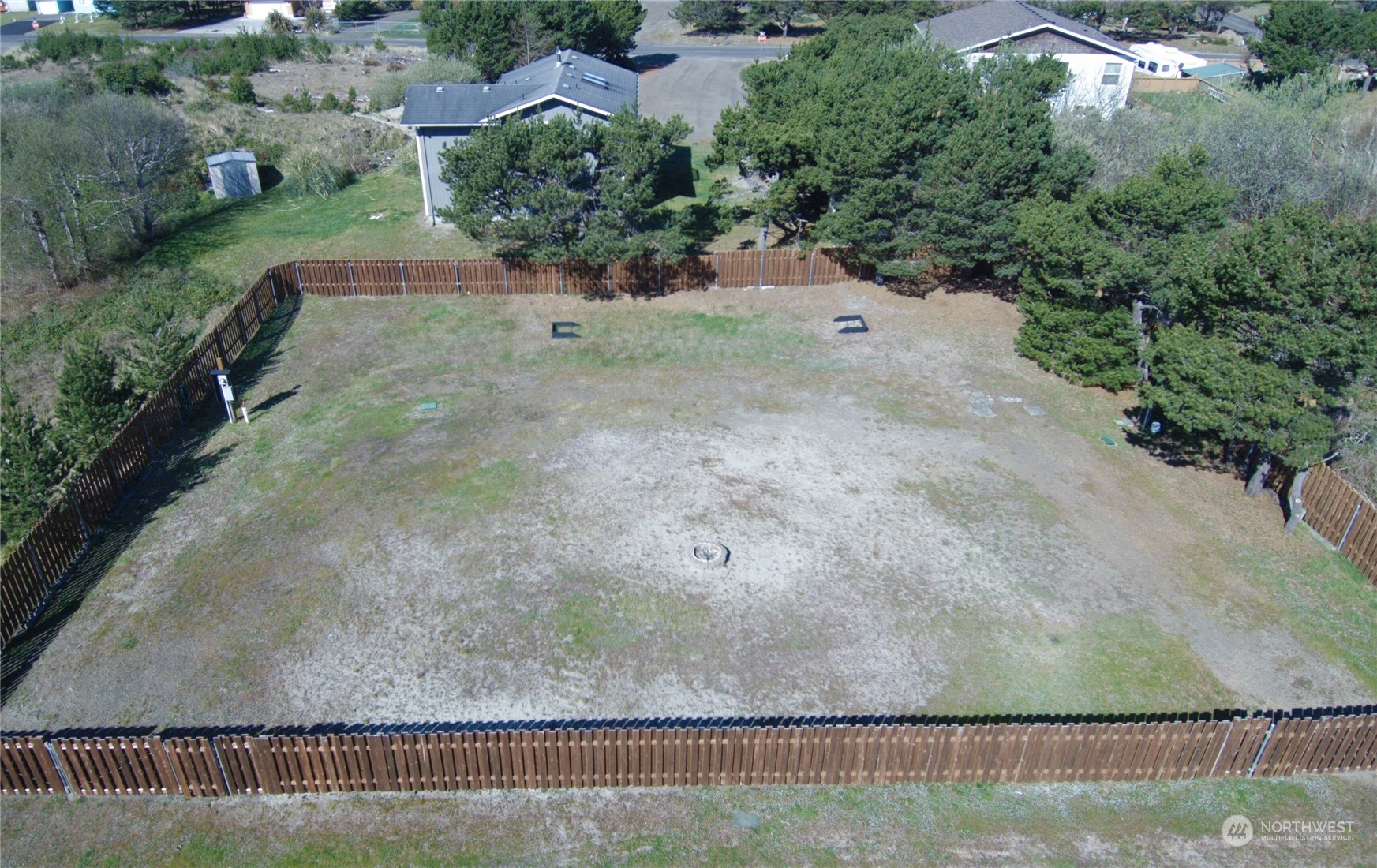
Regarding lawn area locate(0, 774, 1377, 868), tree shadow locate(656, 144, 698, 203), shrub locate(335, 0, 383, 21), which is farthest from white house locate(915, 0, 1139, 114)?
shrub locate(335, 0, 383, 21)

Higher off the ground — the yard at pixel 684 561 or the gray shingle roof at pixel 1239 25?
the gray shingle roof at pixel 1239 25

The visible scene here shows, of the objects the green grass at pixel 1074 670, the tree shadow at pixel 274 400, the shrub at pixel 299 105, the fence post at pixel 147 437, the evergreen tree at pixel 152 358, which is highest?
the shrub at pixel 299 105

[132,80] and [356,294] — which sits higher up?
[132,80]

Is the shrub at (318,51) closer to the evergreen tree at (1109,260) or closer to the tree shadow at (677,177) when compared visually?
the tree shadow at (677,177)

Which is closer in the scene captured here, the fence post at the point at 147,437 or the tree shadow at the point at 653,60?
the fence post at the point at 147,437

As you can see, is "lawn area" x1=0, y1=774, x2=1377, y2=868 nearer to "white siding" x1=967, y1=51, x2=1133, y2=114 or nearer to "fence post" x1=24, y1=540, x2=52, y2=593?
"fence post" x1=24, y1=540, x2=52, y2=593
